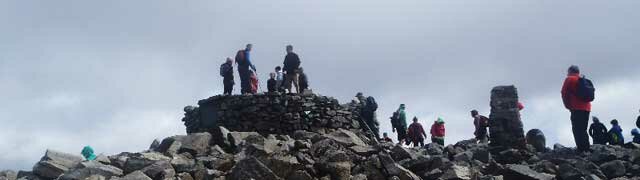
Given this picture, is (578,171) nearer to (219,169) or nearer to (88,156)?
(219,169)

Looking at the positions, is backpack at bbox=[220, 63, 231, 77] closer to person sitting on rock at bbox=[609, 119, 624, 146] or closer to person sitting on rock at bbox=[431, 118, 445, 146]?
person sitting on rock at bbox=[431, 118, 445, 146]

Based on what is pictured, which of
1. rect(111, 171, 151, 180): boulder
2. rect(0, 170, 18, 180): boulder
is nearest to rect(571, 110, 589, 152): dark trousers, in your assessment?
rect(111, 171, 151, 180): boulder

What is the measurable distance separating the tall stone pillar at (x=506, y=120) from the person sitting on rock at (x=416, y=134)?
486cm

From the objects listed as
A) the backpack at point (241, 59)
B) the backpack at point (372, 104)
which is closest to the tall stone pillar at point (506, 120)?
the backpack at point (372, 104)

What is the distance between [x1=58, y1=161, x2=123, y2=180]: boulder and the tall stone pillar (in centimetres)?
925

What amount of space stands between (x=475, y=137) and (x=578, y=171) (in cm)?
708

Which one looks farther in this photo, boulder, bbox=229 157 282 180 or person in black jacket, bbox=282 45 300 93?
person in black jacket, bbox=282 45 300 93

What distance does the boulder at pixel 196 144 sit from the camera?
13000 mm

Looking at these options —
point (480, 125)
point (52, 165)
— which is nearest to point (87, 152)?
point (52, 165)

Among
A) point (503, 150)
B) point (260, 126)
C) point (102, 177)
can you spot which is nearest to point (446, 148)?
point (503, 150)

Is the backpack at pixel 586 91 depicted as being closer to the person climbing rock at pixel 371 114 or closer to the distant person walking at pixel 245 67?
the person climbing rock at pixel 371 114

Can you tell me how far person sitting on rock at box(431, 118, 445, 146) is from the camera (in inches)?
794

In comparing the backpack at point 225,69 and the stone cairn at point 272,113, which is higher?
the backpack at point 225,69

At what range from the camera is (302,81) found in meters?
19.8
